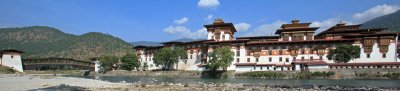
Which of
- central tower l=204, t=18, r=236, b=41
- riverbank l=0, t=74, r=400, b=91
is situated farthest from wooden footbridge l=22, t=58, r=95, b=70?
riverbank l=0, t=74, r=400, b=91

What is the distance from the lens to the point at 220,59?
75188mm

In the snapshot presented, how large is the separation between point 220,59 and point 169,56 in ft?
63.2

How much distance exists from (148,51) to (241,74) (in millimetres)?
42128

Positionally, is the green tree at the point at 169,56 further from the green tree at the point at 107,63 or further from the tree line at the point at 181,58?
the green tree at the point at 107,63

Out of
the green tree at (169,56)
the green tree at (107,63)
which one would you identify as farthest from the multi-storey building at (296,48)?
the green tree at (107,63)

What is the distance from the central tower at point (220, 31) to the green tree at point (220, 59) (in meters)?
16.9

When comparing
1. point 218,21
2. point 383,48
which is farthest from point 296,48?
point 218,21

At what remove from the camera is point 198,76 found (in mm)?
78188

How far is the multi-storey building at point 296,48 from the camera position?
71.9 meters

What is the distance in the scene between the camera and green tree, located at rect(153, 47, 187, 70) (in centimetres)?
9006

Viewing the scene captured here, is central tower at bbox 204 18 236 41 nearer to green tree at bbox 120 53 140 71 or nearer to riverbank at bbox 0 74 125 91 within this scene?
green tree at bbox 120 53 140 71

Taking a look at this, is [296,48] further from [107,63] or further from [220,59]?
[107,63]

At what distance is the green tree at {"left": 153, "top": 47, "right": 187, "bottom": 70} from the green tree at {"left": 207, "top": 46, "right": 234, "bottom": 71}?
54.6 feet

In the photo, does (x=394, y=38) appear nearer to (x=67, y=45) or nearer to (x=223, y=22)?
(x=223, y=22)
